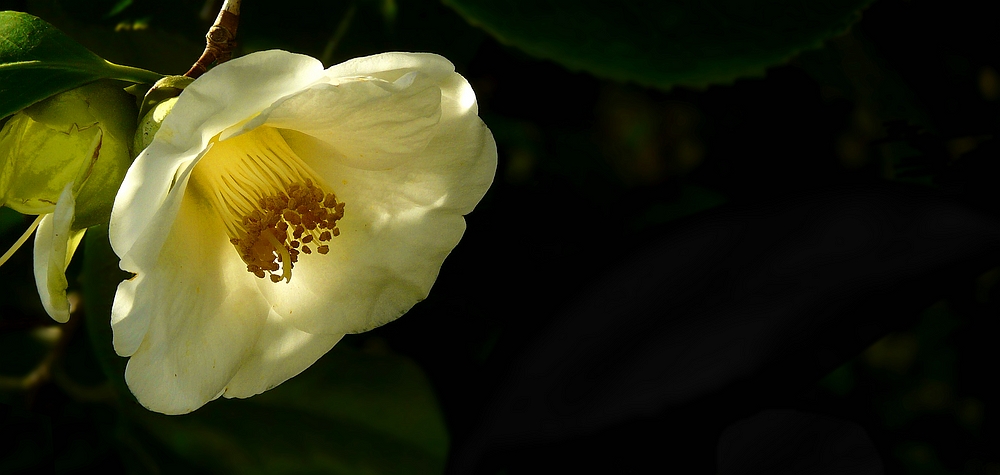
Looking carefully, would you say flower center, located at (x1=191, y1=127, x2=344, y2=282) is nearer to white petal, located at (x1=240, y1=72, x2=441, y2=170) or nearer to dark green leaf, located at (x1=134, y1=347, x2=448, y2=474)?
white petal, located at (x1=240, y1=72, x2=441, y2=170)

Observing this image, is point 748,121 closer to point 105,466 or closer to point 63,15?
point 63,15

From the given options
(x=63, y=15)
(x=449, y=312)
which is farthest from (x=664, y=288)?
(x=63, y=15)

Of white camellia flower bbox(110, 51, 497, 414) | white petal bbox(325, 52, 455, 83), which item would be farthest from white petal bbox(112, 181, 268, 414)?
white petal bbox(325, 52, 455, 83)

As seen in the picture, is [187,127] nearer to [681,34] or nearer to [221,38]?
[221,38]

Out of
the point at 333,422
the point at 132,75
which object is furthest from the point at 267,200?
the point at 333,422

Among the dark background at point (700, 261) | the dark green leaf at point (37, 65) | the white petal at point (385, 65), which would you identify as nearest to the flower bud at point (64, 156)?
the dark green leaf at point (37, 65)

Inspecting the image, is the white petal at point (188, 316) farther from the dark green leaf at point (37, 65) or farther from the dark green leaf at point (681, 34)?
the dark green leaf at point (681, 34)
